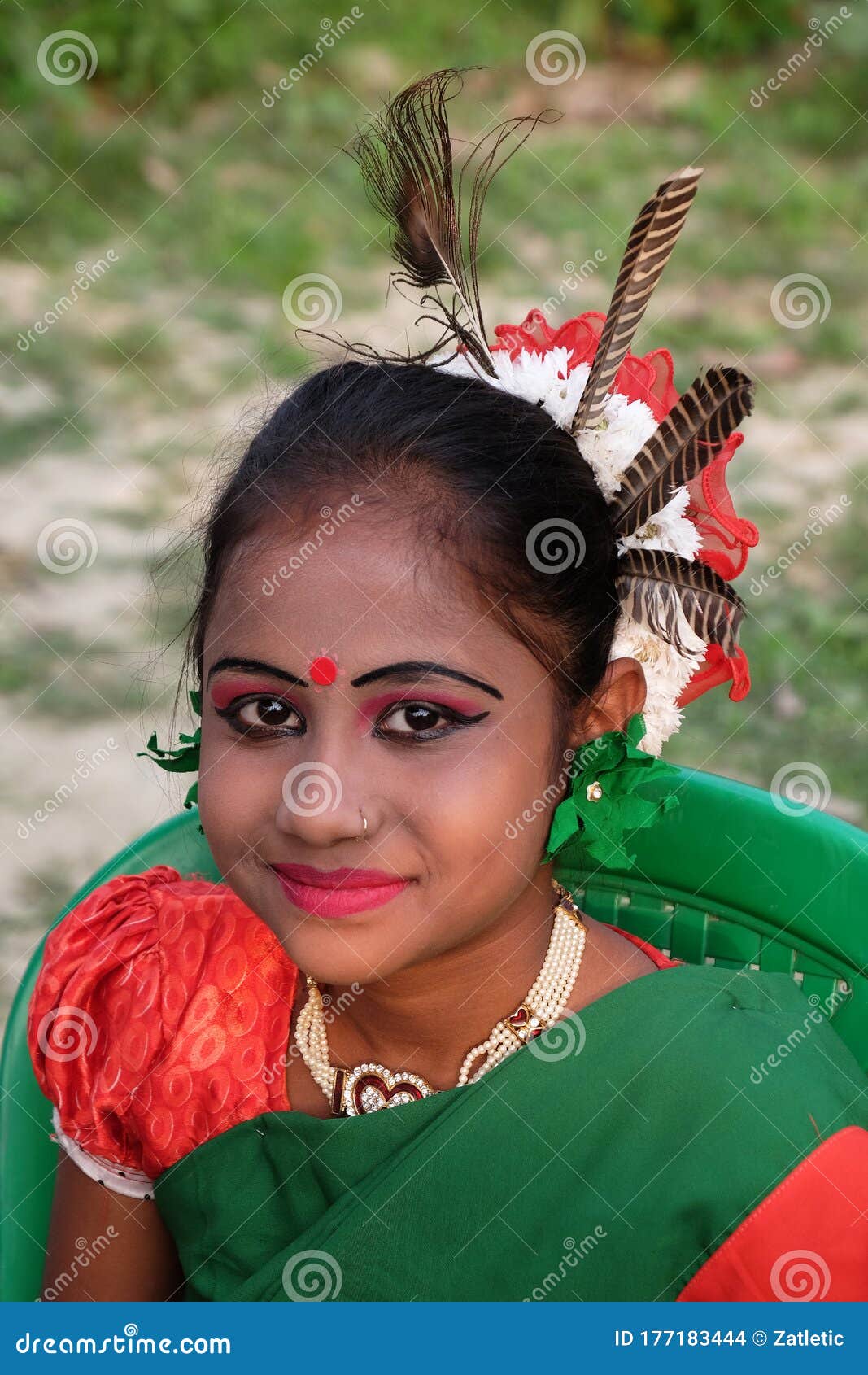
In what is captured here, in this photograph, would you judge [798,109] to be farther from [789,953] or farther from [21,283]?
[789,953]

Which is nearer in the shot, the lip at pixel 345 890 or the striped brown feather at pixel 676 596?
the lip at pixel 345 890

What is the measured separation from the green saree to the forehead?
47 cm

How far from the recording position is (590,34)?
19.3 feet

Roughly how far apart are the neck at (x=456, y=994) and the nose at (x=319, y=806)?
0.92 feet

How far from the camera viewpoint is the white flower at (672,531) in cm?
169

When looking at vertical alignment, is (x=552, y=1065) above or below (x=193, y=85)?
below
